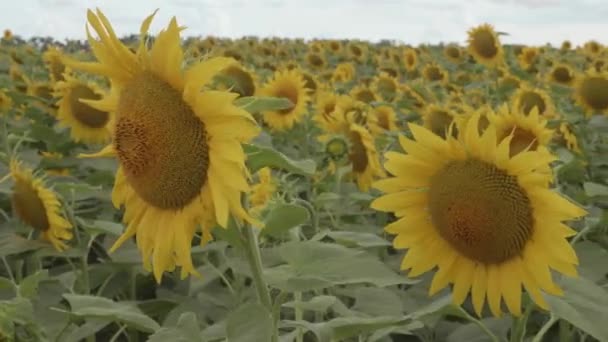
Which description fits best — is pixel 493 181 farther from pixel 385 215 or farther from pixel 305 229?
pixel 385 215

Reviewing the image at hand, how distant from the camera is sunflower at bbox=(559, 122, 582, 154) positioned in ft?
12.9

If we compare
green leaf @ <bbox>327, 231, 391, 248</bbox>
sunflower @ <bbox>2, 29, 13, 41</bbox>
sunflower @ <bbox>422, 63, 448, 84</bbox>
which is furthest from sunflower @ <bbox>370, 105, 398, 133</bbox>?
sunflower @ <bbox>2, 29, 13, 41</bbox>

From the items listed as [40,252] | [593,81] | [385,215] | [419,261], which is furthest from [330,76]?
[419,261]

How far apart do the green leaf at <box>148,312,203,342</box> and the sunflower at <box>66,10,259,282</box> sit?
0.11 meters

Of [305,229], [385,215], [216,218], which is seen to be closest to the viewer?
[216,218]

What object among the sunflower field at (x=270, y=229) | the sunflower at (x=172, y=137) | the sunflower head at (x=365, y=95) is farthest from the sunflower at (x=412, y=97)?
the sunflower at (x=172, y=137)

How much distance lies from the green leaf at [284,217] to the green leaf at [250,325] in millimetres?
185

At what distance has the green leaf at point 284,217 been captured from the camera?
62.1 inches

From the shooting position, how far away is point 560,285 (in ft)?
5.95

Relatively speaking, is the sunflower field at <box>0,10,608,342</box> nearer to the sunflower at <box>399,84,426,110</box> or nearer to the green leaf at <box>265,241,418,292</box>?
the green leaf at <box>265,241,418,292</box>

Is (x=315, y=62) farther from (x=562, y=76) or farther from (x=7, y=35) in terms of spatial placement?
(x=7, y=35)

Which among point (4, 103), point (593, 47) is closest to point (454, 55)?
point (593, 47)

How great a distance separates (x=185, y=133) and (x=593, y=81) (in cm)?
369

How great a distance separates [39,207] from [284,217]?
1.40 metres
